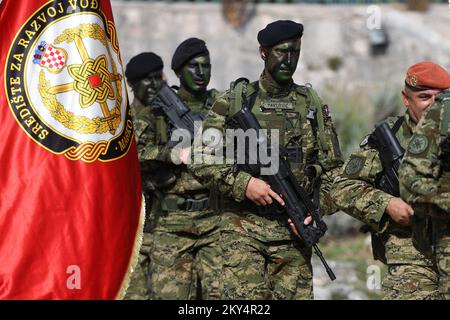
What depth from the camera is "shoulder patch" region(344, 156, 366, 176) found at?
689cm

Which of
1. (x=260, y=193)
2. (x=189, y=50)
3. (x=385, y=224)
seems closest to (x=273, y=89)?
(x=260, y=193)

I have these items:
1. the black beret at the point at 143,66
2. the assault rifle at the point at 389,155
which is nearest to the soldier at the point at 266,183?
the assault rifle at the point at 389,155

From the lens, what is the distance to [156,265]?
877 cm

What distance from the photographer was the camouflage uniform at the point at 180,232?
8.59m

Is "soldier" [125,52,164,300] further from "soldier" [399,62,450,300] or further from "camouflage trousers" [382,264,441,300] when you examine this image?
"soldier" [399,62,450,300]

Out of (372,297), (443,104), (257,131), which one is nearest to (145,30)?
(372,297)

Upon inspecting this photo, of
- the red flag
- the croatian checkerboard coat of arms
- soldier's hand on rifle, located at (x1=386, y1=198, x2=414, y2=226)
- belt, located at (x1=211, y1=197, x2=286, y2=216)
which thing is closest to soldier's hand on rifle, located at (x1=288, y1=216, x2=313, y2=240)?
belt, located at (x1=211, y1=197, x2=286, y2=216)

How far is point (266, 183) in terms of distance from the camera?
7262mm

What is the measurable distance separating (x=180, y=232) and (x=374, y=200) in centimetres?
240

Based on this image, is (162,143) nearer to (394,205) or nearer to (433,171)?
(394,205)

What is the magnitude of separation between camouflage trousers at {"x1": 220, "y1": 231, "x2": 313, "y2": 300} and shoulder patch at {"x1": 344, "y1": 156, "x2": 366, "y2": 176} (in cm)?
67

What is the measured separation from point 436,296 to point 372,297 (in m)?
4.12

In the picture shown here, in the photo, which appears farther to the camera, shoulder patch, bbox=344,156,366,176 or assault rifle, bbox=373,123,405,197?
shoulder patch, bbox=344,156,366,176

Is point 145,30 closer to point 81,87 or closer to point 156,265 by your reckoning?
point 156,265
